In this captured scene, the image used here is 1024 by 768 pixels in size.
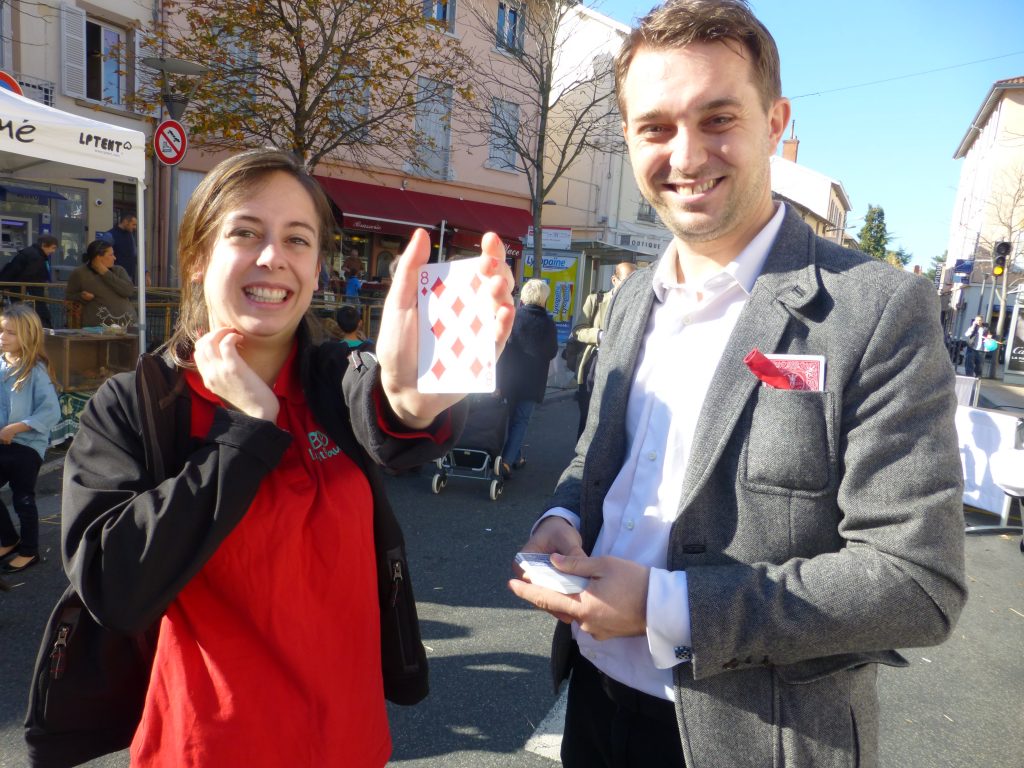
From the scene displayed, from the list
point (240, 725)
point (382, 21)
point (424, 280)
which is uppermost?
point (382, 21)

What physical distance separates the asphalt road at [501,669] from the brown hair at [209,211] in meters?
2.06

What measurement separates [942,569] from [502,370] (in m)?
6.02

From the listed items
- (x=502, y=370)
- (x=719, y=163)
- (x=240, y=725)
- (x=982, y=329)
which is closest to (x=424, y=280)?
(x=719, y=163)

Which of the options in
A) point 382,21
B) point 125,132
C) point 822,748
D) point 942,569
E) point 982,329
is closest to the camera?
point 942,569

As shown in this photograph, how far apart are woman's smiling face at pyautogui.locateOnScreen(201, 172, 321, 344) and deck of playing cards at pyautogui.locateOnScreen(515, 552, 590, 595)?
761 mm

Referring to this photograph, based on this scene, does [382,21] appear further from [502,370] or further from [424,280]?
[424,280]

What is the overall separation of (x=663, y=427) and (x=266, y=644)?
0.93 metres

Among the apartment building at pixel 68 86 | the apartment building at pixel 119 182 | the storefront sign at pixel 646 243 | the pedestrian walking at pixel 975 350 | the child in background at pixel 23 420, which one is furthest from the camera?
the storefront sign at pixel 646 243

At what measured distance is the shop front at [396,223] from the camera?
1808 centimetres

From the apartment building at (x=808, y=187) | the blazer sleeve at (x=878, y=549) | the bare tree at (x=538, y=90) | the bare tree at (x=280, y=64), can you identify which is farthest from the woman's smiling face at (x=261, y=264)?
the apartment building at (x=808, y=187)

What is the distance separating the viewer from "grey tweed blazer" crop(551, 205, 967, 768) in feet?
3.67

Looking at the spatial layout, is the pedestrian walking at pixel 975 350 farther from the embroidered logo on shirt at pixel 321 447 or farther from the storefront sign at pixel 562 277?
the embroidered logo on shirt at pixel 321 447

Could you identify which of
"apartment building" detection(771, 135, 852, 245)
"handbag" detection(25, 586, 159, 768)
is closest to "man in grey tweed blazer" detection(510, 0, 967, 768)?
"handbag" detection(25, 586, 159, 768)

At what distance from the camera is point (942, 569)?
111 cm
